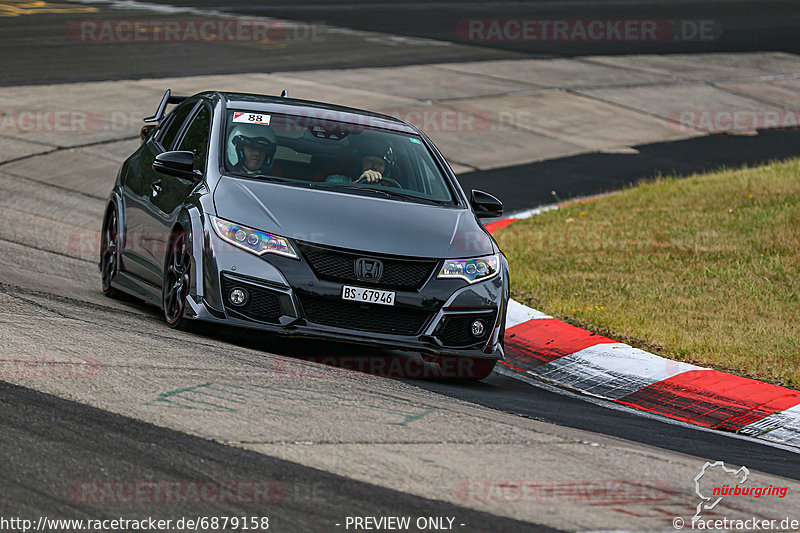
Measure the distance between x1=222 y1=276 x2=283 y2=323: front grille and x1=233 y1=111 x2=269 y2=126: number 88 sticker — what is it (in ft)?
5.45

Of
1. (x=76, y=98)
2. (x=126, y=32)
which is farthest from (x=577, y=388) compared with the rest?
(x=126, y=32)

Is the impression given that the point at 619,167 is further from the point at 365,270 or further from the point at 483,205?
the point at 365,270

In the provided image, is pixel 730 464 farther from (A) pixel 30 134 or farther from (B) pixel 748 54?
(B) pixel 748 54

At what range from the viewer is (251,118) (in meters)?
8.45

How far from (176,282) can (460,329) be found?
1829 mm

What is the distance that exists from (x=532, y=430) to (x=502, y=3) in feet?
105

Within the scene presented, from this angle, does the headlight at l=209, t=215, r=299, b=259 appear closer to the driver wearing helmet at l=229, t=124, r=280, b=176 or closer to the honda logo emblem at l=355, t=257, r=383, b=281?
the honda logo emblem at l=355, t=257, r=383, b=281

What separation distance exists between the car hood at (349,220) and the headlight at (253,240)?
0.04m

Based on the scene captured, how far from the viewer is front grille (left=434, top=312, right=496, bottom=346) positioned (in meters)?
7.37

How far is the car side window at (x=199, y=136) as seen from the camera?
8.20 meters
